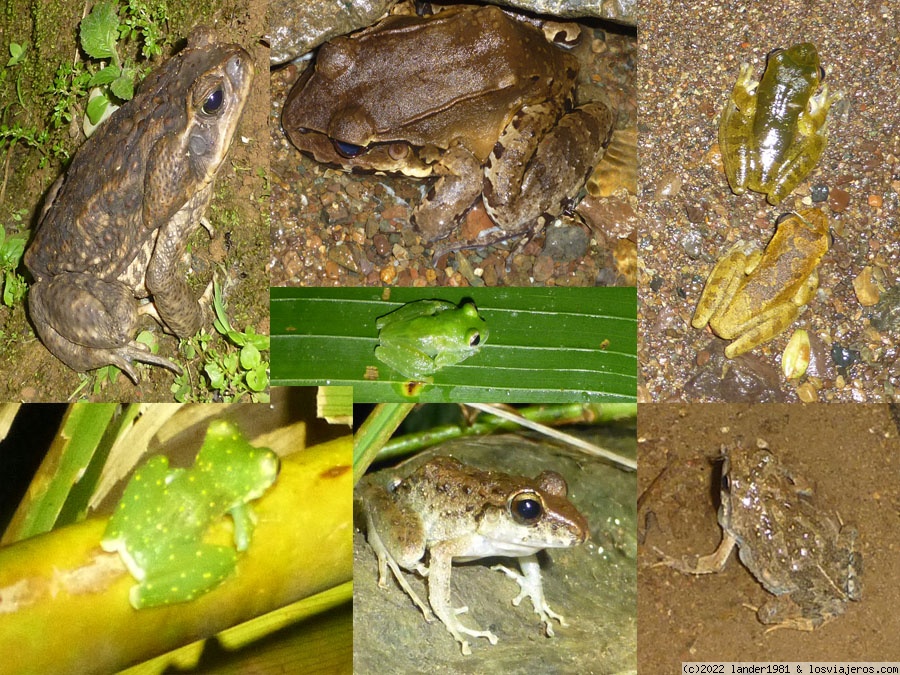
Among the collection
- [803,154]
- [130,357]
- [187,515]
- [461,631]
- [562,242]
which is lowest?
[461,631]

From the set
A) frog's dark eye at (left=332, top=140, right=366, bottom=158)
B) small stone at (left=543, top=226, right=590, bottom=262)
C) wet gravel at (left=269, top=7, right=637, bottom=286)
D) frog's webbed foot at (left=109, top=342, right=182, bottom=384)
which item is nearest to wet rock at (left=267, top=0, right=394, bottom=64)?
wet gravel at (left=269, top=7, right=637, bottom=286)

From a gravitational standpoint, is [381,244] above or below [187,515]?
above

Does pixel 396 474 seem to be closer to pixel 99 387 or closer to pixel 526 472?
pixel 526 472

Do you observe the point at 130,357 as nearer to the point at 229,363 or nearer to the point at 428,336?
the point at 229,363

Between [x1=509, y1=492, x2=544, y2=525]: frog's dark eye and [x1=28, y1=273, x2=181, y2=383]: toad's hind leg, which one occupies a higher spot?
[x1=28, y1=273, x2=181, y2=383]: toad's hind leg

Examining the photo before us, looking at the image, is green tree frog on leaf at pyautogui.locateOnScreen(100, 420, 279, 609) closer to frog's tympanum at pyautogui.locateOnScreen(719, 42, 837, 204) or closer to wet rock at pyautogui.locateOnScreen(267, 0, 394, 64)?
wet rock at pyautogui.locateOnScreen(267, 0, 394, 64)

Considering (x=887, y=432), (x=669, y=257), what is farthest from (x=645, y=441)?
(x=887, y=432)

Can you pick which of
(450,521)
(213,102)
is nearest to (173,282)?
(213,102)

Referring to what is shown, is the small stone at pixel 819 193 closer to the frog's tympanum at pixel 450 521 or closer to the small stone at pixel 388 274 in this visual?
the frog's tympanum at pixel 450 521
